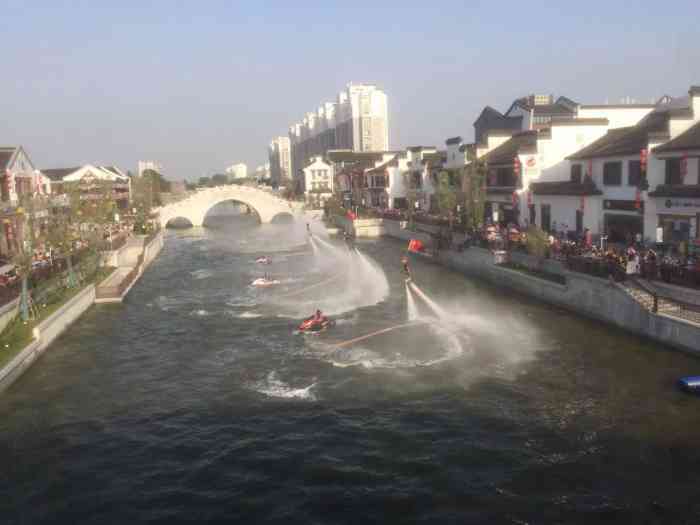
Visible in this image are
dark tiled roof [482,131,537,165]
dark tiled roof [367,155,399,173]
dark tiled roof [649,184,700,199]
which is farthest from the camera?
dark tiled roof [367,155,399,173]

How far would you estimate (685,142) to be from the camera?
1453 inches

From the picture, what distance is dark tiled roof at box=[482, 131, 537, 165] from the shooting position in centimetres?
5777

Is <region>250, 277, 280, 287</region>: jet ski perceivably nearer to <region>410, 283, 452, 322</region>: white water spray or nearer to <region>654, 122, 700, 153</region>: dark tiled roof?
<region>410, 283, 452, 322</region>: white water spray

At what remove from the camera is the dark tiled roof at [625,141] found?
4178cm

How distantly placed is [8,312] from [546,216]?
41.4 metres

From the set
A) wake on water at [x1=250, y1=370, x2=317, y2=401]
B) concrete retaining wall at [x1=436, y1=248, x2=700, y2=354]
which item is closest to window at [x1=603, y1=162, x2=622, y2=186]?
concrete retaining wall at [x1=436, y1=248, x2=700, y2=354]

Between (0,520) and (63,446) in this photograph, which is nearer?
(0,520)

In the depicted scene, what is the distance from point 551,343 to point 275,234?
80.9m

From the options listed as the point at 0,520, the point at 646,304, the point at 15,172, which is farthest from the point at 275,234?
the point at 0,520

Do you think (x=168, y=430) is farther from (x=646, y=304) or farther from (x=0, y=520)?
(x=646, y=304)

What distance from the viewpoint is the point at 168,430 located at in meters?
23.9

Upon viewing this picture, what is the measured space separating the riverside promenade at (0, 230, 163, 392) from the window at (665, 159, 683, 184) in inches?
1515

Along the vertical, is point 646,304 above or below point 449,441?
above

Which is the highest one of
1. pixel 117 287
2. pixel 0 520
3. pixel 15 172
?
pixel 15 172
